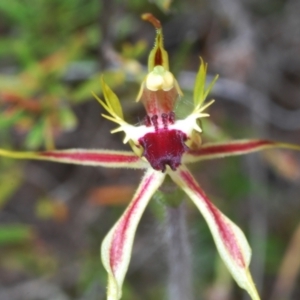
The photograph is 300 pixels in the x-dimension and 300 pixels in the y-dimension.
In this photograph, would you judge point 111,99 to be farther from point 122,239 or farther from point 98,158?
point 122,239

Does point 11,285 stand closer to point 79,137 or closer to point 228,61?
point 79,137

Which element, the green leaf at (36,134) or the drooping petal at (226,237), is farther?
the green leaf at (36,134)

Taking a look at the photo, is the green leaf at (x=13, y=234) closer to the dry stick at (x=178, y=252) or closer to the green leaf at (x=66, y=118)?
the green leaf at (x=66, y=118)

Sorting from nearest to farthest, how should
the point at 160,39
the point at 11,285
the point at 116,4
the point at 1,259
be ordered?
the point at 160,39 < the point at 116,4 < the point at 1,259 < the point at 11,285

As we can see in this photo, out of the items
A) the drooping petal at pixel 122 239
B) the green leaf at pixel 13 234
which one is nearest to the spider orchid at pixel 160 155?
the drooping petal at pixel 122 239

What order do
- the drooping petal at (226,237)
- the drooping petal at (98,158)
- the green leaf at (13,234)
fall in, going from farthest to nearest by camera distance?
the green leaf at (13,234), the drooping petal at (98,158), the drooping petal at (226,237)

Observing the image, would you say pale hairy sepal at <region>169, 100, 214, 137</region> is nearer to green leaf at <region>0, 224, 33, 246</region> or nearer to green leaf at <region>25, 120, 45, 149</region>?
green leaf at <region>25, 120, 45, 149</region>

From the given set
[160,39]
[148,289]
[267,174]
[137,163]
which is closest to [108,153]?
[137,163]
